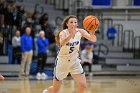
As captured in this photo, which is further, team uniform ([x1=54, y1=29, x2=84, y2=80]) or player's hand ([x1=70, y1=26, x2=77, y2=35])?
team uniform ([x1=54, y1=29, x2=84, y2=80])

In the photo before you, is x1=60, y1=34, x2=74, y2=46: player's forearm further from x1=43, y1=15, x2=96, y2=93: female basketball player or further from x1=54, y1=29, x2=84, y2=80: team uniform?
x1=54, y1=29, x2=84, y2=80: team uniform

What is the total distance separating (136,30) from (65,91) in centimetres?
1312

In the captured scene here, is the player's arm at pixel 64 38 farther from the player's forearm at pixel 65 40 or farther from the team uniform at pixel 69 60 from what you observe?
the team uniform at pixel 69 60

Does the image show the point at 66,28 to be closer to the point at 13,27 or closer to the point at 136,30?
the point at 13,27

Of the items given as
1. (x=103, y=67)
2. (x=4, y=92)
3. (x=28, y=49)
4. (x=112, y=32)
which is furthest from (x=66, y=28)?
(x=112, y=32)

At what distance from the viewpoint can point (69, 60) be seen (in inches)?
361

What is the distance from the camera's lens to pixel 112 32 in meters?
24.8

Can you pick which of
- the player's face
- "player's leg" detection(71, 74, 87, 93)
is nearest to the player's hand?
the player's face

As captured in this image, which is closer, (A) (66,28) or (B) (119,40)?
(A) (66,28)

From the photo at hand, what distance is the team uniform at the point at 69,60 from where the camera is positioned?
912 centimetres

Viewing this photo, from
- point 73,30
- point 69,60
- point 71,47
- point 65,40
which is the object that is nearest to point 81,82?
point 69,60

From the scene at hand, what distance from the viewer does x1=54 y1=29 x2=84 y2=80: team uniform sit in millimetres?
9125

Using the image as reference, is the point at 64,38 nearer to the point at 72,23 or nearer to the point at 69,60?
the point at 72,23

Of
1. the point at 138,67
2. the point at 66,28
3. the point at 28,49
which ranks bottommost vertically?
the point at 138,67
